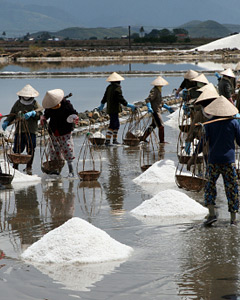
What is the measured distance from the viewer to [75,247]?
462 centimetres

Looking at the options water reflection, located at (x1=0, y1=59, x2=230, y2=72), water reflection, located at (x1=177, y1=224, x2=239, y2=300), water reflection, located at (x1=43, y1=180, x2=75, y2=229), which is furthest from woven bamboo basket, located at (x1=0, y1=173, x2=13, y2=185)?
water reflection, located at (x1=0, y1=59, x2=230, y2=72)

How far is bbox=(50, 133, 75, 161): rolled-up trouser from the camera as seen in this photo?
7.76m

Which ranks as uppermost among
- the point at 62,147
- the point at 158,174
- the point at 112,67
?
the point at 112,67

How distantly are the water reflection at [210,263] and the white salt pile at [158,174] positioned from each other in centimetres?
203

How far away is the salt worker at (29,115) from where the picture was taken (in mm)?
7954

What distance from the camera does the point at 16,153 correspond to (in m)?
8.04

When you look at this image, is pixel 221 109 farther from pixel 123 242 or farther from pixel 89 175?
pixel 89 175

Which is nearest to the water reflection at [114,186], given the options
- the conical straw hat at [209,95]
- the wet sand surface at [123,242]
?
the wet sand surface at [123,242]

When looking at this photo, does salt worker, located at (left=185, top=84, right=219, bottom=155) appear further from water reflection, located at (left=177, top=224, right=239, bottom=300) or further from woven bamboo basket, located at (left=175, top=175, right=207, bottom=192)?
water reflection, located at (left=177, top=224, right=239, bottom=300)

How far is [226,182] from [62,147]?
2843 millimetres

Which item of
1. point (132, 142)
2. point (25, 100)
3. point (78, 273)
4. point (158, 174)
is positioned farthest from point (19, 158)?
point (78, 273)

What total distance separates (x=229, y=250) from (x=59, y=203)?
2.36 metres

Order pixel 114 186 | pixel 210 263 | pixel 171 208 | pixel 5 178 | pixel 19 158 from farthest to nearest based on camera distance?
1. pixel 19 158
2. pixel 114 186
3. pixel 5 178
4. pixel 171 208
5. pixel 210 263

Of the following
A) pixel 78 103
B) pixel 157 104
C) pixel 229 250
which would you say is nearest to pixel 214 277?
pixel 229 250
